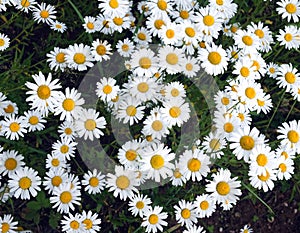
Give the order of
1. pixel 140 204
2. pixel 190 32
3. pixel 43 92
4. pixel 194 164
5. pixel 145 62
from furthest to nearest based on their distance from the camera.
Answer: pixel 190 32 → pixel 145 62 → pixel 140 204 → pixel 194 164 → pixel 43 92

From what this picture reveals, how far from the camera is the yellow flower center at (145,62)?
2857 mm

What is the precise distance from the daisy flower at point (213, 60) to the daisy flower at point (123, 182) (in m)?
0.84

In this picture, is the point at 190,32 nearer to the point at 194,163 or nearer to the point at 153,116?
the point at 153,116

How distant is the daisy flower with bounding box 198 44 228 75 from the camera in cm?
288

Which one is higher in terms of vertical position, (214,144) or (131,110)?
(131,110)

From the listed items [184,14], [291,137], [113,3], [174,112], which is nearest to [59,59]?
[113,3]

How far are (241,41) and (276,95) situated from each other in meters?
0.61

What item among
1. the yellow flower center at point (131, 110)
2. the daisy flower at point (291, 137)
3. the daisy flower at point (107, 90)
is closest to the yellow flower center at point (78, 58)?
the daisy flower at point (107, 90)

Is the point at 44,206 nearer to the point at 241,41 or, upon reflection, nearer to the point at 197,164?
the point at 197,164

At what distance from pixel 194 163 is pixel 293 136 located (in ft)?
2.32

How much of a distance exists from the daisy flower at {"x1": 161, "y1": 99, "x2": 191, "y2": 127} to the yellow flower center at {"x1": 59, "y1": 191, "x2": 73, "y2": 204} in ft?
2.42

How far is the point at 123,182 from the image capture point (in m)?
2.70

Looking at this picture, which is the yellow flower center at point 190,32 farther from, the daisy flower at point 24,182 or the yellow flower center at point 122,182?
the daisy flower at point 24,182

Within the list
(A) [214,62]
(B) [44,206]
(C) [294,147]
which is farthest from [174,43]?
(B) [44,206]
